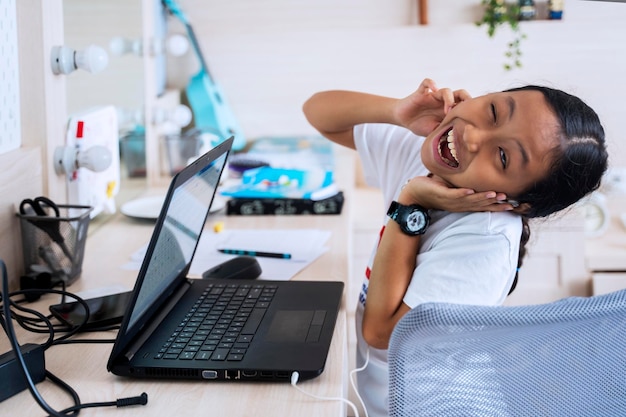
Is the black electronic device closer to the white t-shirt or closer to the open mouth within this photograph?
the white t-shirt

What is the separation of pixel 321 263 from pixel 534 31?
1.37 meters

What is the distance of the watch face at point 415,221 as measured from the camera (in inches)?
48.6

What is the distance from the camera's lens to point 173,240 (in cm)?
108

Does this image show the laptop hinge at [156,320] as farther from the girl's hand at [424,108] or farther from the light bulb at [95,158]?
the girl's hand at [424,108]

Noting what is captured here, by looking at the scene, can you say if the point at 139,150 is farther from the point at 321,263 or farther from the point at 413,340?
the point at 413,340

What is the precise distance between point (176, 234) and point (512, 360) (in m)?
0.51

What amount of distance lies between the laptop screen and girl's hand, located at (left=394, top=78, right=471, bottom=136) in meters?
0.34

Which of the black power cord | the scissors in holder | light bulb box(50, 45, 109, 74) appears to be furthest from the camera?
light bulb box(50, 45, 109, 74)

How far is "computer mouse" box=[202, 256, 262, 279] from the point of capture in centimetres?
137

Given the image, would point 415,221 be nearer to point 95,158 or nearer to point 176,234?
point 176,234

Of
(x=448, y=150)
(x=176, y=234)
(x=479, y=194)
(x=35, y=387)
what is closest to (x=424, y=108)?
(x=448, y=150)

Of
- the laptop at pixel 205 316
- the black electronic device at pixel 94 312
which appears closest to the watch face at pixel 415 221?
Answer: the laptop at pixel 205 316

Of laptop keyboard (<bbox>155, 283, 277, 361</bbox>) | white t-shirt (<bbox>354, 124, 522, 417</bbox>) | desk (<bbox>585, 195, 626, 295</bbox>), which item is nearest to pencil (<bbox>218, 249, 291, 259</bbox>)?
laptop keyboard (<bbox>155, 283, 277, 361</bbox>)

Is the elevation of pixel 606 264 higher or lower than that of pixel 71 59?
lower
